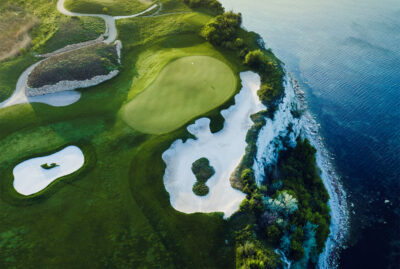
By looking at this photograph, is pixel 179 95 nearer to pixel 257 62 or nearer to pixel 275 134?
pixel 257 62

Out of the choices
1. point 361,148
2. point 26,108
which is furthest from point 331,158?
point 26,108

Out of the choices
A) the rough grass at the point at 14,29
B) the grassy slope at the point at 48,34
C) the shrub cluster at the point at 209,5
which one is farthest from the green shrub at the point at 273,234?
the rough grass at the point at 14,29

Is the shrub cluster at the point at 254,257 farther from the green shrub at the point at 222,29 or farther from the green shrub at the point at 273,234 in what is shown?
the green shrub at the point at 222,29

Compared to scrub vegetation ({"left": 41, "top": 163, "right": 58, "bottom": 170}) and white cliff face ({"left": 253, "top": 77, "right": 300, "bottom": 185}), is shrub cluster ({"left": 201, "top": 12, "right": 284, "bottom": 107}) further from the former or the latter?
scrub vegetation ({"left": 41, "top": 163, "right": 58, "bottom": 170})

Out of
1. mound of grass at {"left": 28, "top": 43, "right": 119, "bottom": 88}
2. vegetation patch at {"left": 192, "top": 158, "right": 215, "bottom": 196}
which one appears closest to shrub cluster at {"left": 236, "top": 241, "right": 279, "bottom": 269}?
vegetation patch at {"left": 192, "top": 158, "right": 215, "bottom": 196}

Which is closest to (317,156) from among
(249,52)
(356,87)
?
(356,87)
